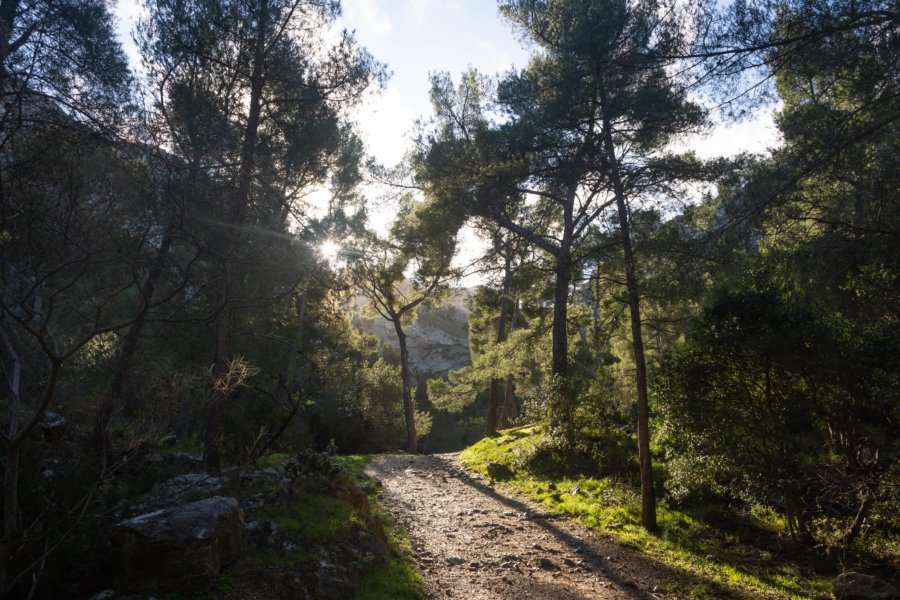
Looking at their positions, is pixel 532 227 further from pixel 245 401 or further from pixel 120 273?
pixel 120 273

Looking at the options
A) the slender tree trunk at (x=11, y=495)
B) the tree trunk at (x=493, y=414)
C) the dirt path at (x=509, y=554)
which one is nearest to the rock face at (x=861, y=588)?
the dirt path at (x=509, y=554)

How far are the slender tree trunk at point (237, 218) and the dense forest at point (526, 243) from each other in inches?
2.5

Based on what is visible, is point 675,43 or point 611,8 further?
point 611,8

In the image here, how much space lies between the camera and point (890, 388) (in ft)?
22.3

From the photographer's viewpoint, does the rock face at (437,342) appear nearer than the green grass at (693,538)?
No

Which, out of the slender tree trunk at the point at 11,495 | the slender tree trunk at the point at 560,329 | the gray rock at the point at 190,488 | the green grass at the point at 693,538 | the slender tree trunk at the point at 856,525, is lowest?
the green grass at the point at 693,538

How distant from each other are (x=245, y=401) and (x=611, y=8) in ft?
44.7

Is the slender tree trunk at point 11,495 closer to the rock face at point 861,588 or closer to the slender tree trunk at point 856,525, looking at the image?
the rock face at point 861,588

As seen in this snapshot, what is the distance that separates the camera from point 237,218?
10453 millimetres

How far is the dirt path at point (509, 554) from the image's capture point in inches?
273

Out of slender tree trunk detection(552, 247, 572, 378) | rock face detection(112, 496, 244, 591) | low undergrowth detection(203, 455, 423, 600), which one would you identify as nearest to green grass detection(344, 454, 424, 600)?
low undergrowth detection(203, 455, 423, 600)

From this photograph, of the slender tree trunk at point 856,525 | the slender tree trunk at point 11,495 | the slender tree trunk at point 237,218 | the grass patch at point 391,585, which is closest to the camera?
the slender tree trunk at point 11,495

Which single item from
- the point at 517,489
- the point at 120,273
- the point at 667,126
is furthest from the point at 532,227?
the point at 120,273

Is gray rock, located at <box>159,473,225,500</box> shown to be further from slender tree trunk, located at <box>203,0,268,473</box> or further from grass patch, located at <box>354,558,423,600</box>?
grass patch, located at <box>354,558,423,600</box>
